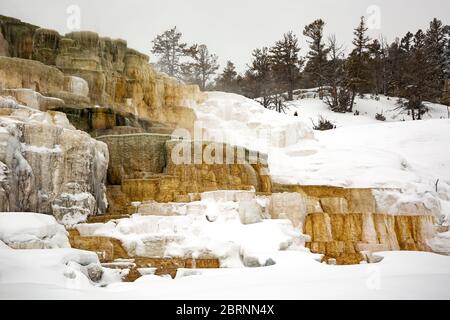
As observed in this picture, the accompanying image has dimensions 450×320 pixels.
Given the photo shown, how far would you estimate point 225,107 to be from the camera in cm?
1639

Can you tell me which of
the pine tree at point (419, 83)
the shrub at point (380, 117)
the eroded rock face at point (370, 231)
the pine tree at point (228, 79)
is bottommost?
the eroded rock face at point (370, 231)

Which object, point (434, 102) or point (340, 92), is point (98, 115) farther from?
point (434, 102)

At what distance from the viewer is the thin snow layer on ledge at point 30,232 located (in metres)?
4.57

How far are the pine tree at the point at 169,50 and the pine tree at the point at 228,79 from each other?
3.83m

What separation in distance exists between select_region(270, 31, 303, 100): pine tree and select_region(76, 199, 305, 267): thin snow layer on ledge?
58.1 ft

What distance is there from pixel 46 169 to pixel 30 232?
277 centimetres

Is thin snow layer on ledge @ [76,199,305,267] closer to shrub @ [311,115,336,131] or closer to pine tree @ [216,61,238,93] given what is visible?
shrub @ [311,115,336,131]

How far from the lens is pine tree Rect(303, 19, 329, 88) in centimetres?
2430

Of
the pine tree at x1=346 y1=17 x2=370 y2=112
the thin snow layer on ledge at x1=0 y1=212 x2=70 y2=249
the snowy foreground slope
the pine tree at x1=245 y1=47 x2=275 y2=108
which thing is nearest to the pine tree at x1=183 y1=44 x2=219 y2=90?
the pine tree at x1=245 y1=47 x2=275 y2=108

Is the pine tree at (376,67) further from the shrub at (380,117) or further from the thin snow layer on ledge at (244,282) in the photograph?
the thin snow layer on ledge at (244,282)

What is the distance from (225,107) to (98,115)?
6488 millimetres

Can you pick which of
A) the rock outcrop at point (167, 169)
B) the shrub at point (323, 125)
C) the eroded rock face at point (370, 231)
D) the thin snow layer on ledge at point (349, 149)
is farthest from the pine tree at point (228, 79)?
the eroded rock face at point (370, 231)

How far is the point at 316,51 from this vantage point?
25016 millimetres
